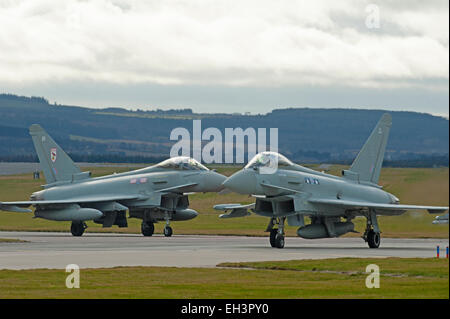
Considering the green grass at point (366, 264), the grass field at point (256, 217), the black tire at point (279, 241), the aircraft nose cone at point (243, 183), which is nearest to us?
the grass field at point (256, 217)

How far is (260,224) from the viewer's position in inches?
2559

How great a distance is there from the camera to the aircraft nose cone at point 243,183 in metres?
36.8

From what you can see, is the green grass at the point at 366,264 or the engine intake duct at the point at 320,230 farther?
the engine intake duct at the point at 320,230

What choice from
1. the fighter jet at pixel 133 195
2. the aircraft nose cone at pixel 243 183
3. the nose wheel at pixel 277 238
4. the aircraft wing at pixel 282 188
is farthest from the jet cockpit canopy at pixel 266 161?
the fighter jet at pixel 133 195

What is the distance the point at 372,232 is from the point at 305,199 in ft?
10.0

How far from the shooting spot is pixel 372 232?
3878 centimetres

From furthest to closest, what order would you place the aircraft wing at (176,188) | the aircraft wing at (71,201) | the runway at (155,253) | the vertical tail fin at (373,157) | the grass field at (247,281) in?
the aircraft wing at (176,188)
the aircraft wing at (71,201)
the vertical tail fin at (373,157)
the runway at (155,253)
the grass field at (247,281)

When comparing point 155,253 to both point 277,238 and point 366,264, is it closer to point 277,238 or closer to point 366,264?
point 277,238

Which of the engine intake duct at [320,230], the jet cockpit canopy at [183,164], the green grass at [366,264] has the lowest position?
the green grass at [366,264]

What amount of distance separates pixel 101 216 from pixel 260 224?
747 inches

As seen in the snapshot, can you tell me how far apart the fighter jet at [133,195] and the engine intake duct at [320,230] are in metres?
10.9

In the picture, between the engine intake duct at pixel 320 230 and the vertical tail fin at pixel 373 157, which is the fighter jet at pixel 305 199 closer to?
the engine intake duct at pixel 320 230

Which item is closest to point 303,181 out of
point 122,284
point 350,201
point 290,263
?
point 350,201
